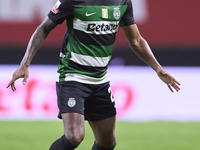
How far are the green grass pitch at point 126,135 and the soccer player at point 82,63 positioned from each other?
2100mm

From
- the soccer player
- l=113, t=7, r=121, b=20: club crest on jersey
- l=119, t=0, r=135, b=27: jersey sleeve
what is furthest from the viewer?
l=119, t=0, r=135, b=27: jersey sleeve

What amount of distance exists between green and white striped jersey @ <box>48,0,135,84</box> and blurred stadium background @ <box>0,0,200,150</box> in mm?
4670

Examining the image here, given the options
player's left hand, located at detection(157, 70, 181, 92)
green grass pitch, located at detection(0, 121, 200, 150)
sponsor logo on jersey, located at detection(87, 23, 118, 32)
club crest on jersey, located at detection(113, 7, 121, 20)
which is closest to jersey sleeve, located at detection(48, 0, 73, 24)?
sponsor logo on jersey, located at detection(87, 23, 118, 32)

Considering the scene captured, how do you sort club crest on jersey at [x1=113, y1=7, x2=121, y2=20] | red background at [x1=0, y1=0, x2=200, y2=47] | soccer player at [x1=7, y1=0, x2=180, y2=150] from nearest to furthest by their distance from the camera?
soccer player at [x1=7, y1=0, x2=180, y2=150], club crest on jersey at [x1=113, y1=7, x2=121, y2=20], red background at [x1=0, y1=0, x2=200, y2=47]

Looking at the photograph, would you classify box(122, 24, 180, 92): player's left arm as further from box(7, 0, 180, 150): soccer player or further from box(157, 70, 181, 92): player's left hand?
box(7, 0, 180, 150): soccer player

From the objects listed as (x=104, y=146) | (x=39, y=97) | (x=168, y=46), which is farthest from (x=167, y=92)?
(x=104, y=146)

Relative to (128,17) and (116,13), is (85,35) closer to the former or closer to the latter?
(116,13)

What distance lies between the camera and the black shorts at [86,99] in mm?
4242

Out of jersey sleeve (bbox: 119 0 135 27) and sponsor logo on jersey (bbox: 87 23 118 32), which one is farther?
jersey sleeve (bbox: 119 0 135 27)

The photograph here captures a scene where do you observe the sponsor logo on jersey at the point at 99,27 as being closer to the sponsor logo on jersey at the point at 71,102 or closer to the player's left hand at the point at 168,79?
the sponsor logo on jersey at the point at 71,102

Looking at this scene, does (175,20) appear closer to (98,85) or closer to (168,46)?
(168,46)

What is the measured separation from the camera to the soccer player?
4.20 metres

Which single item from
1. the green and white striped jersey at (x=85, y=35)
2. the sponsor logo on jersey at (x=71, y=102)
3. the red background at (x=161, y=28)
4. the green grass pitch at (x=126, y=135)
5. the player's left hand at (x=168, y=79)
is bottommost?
the green grass pitch at (x=126, y=135)

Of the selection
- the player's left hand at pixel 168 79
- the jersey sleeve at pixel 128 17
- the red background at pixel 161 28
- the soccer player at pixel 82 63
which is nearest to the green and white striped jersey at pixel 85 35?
the soccer player at pixel 82 63
